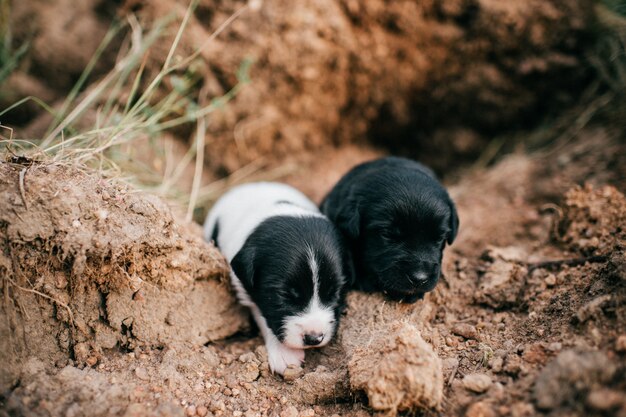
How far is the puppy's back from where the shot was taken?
3.78m

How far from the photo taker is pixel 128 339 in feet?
10.7

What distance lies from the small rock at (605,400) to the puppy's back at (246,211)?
7.07 feet

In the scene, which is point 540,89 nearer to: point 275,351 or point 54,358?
point 275,351

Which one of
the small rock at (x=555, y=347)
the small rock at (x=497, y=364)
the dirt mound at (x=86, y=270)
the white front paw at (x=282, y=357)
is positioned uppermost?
the dirt mound at (x=86, y=270)

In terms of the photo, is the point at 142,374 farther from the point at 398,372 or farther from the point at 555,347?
the point at 555,347

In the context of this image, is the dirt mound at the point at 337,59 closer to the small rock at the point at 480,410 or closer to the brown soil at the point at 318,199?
the brown soil at the point at 318,199

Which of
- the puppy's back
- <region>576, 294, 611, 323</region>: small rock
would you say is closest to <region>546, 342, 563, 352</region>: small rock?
<region>576, 294, 611, 323</region>: small rock

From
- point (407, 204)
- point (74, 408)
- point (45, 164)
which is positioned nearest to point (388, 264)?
point (407, 204)

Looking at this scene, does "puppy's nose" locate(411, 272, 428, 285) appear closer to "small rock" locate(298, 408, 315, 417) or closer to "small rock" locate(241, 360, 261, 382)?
"small rock" locate(298, 408, 315, 417)

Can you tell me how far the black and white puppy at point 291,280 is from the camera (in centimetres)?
330

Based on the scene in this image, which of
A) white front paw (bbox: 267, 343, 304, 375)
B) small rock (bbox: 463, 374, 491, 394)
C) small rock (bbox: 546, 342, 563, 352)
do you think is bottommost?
white front paw (bbox: 267, 343, 304, 375)

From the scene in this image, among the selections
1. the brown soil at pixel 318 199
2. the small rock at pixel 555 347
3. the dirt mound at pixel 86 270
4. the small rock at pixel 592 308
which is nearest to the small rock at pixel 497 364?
the brown soil at pixel 318 199

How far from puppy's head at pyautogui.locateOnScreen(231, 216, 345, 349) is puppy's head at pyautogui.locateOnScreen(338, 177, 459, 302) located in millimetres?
314

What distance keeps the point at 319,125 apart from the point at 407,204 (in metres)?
2.70
